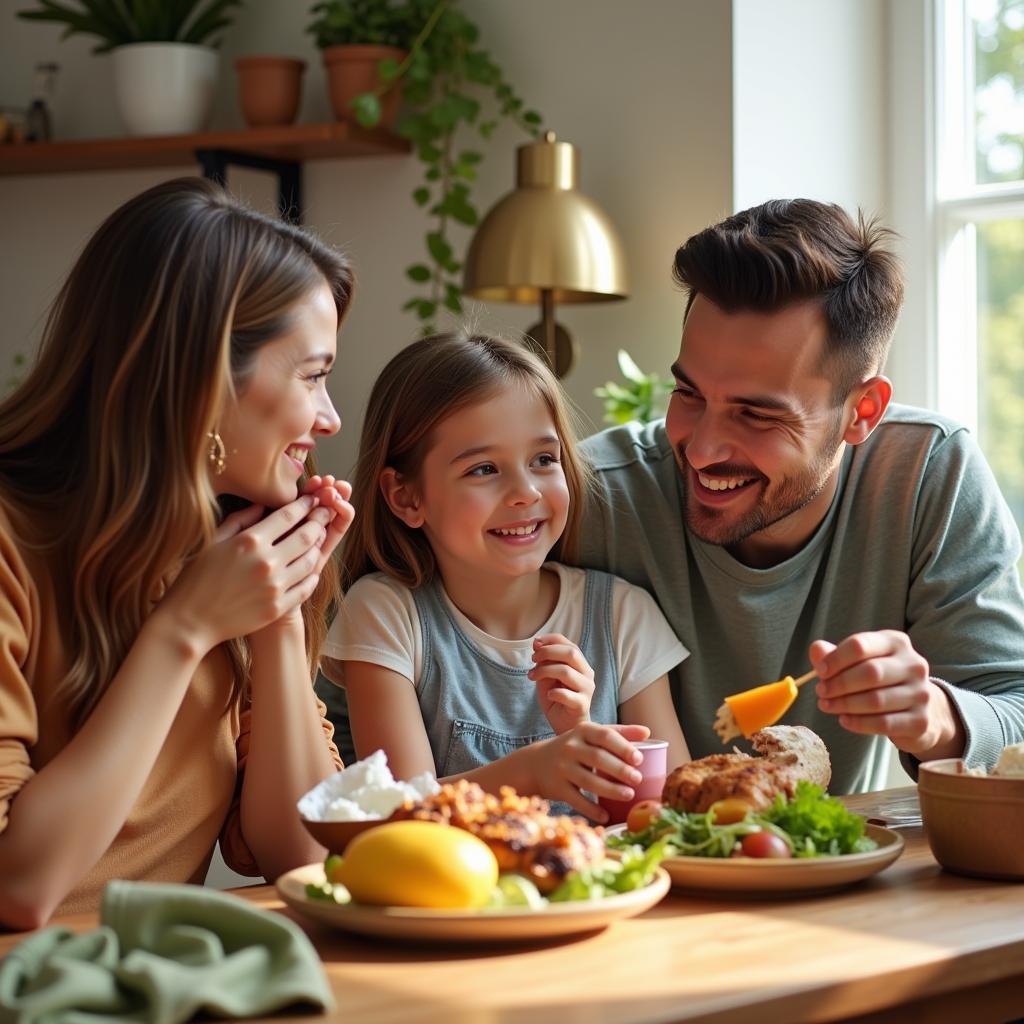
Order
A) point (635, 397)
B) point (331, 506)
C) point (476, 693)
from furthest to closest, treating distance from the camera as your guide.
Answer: point (635, 397) → point (476, 693) → point (331, 506)

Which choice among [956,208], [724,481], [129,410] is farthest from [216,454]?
[956,208]

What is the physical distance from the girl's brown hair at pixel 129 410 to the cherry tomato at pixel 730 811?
604 mm

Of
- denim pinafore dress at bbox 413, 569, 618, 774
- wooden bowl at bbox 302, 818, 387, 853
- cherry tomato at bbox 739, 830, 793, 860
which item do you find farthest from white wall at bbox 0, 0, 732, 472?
wooden bowl at bbox 302, 818, 387, 853

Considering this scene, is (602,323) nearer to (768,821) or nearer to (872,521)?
(872,521)

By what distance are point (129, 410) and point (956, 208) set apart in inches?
92.4

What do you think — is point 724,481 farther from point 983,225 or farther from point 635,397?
point 983,225

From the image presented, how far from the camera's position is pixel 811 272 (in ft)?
6.99

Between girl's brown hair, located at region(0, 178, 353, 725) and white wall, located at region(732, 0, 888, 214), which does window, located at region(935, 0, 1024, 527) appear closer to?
white wall, located at region(732, 0, 888, 214)

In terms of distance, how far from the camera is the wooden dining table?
103 centimetres

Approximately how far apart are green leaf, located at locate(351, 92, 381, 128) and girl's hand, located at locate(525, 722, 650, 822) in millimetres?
2160

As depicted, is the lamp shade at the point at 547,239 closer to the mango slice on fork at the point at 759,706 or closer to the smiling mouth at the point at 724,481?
the smiling mouth at the point at 724,481

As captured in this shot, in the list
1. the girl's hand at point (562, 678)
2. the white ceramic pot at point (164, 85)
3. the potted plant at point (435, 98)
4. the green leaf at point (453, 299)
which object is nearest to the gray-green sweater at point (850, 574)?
the girl's hand at point (562, 678)

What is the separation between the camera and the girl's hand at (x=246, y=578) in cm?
150

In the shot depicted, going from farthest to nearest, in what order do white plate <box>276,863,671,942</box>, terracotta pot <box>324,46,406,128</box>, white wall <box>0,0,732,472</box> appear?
terracotta pot <box>324,46,406,128</box> < white wall <box>0,0,732,472</box> < white plate <box>276,863,671,942</box>
